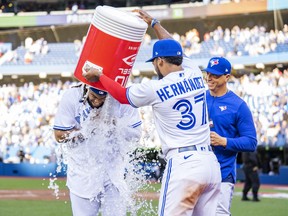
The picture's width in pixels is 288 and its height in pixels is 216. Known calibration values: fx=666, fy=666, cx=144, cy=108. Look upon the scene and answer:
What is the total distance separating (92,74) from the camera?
535 centimetres

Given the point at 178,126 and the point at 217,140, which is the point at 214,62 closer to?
the point at 217,140

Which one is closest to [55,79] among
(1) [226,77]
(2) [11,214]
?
(2) [11,214]


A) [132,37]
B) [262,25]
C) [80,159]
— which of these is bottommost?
[262,25]

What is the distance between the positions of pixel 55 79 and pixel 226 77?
32238 mm

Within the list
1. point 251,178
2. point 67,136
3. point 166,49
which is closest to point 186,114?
point 166,49

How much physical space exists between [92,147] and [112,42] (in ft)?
3.87

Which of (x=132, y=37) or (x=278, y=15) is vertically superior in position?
(x=132, y=37)

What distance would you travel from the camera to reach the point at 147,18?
20.2 feet

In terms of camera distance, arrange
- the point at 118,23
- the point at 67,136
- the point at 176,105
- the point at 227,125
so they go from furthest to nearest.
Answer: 1. the point at 227,125
2. the point at 67,136
3. the point at 176,105
4. the point at 118,23

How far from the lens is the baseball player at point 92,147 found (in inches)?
236

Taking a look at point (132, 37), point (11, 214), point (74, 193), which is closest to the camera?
point (132, 37)

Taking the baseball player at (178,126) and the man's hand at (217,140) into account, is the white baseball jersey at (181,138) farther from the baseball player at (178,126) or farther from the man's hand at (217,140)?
the man's hand at (217,140)

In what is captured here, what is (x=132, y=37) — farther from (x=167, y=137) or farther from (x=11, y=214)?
(x=11, y=214)

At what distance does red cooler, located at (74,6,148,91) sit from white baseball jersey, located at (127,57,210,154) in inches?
9.2
